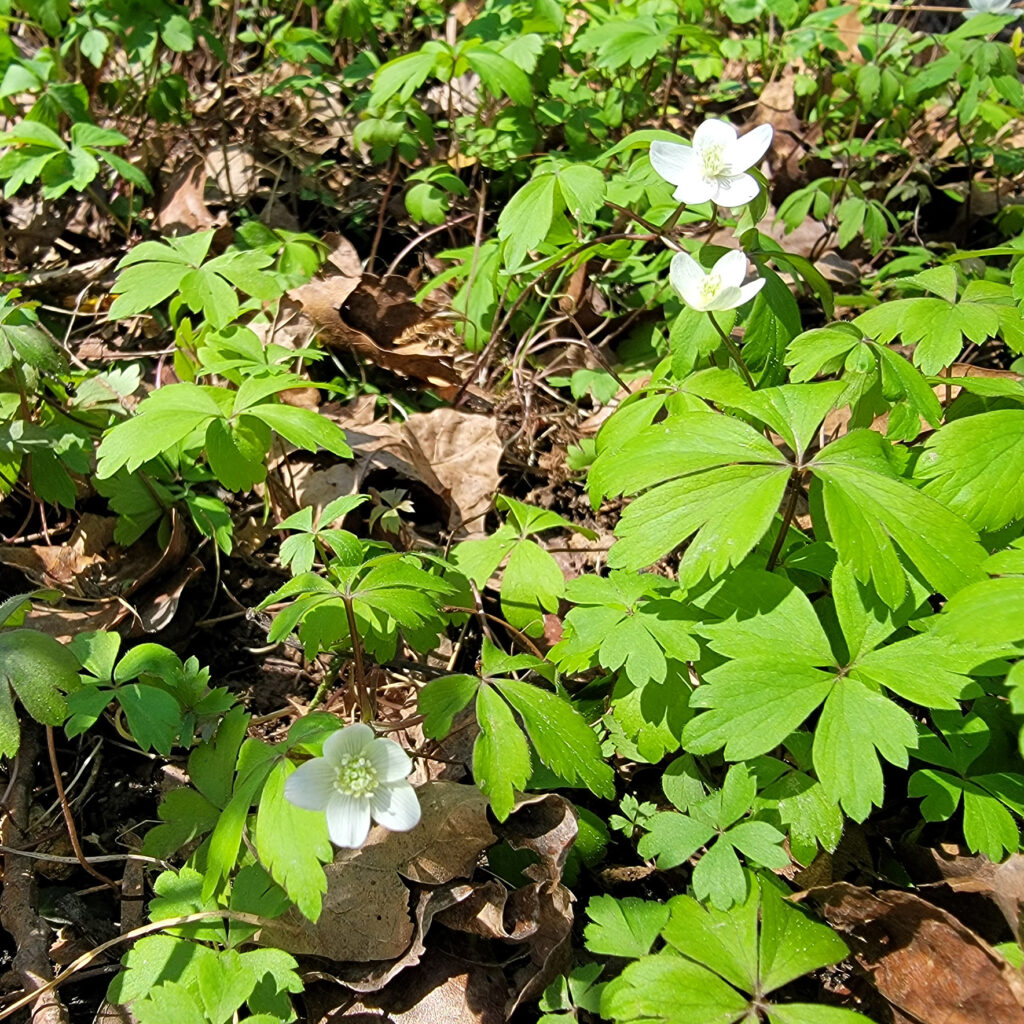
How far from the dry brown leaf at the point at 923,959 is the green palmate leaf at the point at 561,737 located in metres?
0.51

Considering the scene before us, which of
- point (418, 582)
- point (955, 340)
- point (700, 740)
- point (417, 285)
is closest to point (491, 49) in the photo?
point (417, 285)

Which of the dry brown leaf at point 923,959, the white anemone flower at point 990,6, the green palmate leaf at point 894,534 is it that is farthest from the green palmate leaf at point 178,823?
the white anemone flower at point 990,6

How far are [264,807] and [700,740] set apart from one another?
82cm

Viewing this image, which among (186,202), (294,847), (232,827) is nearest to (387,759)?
(294,847)

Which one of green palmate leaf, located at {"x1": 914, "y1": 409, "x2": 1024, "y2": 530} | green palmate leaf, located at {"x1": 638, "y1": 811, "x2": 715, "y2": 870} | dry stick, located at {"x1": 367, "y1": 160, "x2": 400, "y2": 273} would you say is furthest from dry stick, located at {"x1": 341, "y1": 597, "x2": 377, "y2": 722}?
dry stick, located at {"x1": 367, "y1": 160, "x2": 400, "y2": 273}

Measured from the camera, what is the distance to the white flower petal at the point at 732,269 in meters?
2.05

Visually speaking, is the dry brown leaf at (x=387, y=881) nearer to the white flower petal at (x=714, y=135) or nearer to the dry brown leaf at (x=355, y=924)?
the dry brown leaf at (x=355, y=924)

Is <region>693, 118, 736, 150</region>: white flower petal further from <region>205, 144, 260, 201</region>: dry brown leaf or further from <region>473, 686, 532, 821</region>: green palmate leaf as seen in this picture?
<region>205, 144, 260, 201</region>: dry brown leaf

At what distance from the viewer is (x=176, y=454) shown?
8.70 ft

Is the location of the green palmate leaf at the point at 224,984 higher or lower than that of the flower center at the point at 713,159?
lower

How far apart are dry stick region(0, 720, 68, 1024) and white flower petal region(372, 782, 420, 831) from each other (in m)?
0.79

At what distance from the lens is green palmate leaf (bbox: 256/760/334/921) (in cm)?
154

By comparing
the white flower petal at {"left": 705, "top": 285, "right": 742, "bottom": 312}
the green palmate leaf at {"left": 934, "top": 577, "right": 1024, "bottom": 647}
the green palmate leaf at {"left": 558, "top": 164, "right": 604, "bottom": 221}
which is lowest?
the green palmate leaf at {"left": 934, "top": 577, "right": 1024, "bottom": 647}

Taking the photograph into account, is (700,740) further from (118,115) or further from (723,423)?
(118,115)
